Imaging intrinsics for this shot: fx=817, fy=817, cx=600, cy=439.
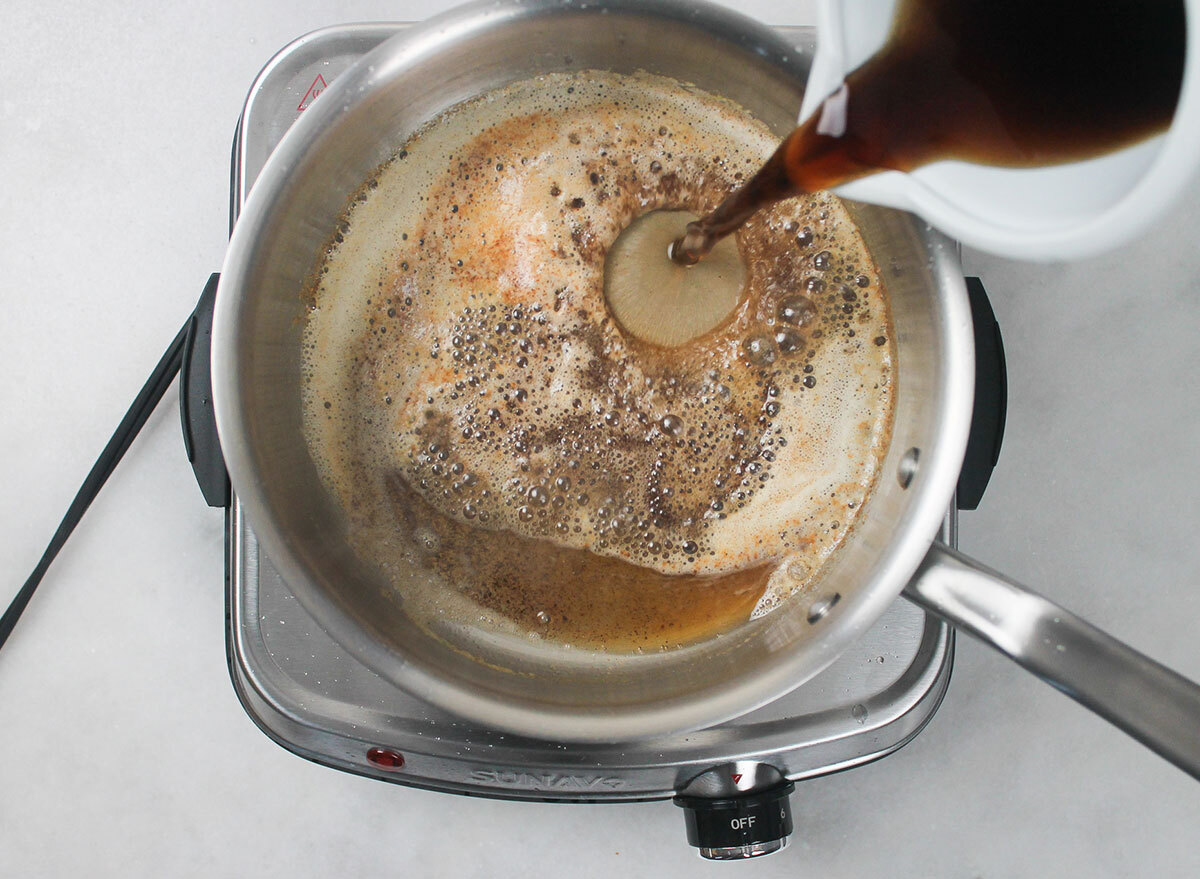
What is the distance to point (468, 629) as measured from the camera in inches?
26.6

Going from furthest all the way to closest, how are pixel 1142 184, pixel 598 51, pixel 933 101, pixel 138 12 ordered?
pixel 138 12 → pixel 598 51 → pixel 933 101 → pixel 1142 184

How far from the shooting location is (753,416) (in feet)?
2.26

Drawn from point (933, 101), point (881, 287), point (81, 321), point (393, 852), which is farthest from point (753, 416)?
point (81, 321)

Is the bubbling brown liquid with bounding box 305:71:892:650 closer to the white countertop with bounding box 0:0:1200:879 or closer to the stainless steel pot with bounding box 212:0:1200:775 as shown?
the stainless steel pot with bounding box 212:0:1200:775

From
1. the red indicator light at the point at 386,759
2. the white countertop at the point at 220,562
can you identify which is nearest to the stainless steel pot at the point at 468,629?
the red indicator light at the point at 386,759

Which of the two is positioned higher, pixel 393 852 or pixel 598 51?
pixel 598 51

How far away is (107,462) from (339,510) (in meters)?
0.34

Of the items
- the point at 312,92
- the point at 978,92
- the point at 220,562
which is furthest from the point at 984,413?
the point at 220,562

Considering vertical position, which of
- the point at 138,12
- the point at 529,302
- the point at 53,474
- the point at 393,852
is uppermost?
the point at 138,12

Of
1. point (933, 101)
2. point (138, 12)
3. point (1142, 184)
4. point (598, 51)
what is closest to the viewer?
point (1142, 184)

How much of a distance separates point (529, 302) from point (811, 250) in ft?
0.80

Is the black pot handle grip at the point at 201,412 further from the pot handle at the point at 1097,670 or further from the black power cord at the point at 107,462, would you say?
the pot handle at the point at 1097,670

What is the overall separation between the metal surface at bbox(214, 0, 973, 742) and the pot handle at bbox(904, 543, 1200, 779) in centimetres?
8

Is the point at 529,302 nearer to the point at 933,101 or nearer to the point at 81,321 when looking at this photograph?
the point at 933,101
